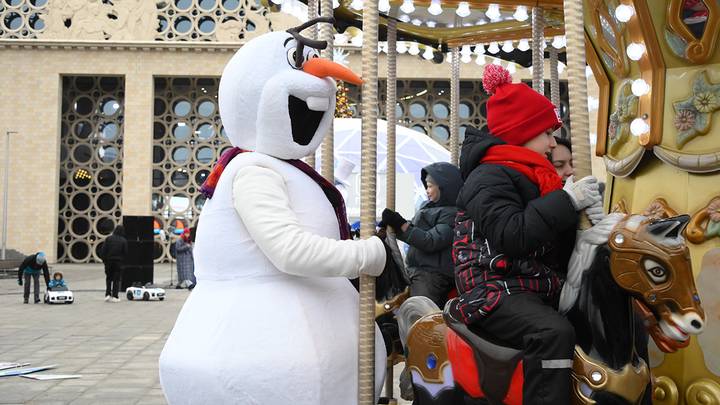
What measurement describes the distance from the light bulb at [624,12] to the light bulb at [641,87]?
11.8 inches

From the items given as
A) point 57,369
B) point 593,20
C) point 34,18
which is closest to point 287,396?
point 593,20

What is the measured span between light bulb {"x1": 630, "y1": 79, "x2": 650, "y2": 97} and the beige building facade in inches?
950

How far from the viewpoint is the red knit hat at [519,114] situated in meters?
2.75

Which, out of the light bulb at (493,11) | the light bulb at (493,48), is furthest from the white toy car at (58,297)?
the light bulb at (493,11)

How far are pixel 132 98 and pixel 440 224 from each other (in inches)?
1007

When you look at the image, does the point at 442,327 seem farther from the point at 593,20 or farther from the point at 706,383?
the point at 593,20

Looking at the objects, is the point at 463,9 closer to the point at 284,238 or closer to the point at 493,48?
the point at 493,48

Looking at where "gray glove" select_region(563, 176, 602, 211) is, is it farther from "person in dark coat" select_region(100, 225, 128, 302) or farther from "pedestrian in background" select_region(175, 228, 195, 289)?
"pedestrian in background" select_region(175, 228, 195, 289)

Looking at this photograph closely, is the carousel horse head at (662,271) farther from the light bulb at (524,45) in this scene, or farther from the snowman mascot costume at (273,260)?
the light bulb at (524,45)

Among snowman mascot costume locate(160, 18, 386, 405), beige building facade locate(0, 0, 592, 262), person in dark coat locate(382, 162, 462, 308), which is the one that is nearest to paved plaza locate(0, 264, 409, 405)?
person in dark coat locate(382, 162, 462, 308)

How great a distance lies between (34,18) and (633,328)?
30662 mm

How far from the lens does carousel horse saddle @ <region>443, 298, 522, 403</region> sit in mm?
2508

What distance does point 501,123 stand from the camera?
9.12ft

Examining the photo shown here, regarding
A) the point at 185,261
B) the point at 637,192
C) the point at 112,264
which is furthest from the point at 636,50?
the point at 185,261
